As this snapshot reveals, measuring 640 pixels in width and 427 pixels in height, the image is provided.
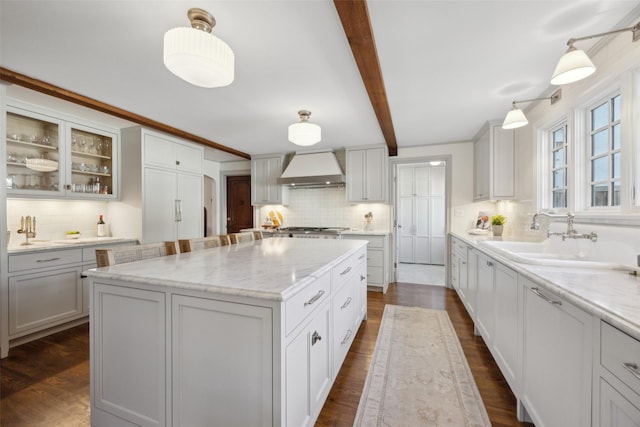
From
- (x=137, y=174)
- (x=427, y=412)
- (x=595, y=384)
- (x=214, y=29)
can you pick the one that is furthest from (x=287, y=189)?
(x=595, y=384)

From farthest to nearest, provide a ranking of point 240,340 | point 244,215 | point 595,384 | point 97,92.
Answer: point 244,215
point 97,92
point 240,340
point 595,384

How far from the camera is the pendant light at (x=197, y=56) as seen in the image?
4.02 feet

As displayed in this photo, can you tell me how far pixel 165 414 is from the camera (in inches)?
47.2

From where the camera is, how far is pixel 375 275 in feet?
13.1

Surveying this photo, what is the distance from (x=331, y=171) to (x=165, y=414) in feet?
12.0

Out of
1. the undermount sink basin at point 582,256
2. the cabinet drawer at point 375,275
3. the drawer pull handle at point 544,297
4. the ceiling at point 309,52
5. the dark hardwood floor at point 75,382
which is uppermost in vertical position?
the ceiling at point 309,52

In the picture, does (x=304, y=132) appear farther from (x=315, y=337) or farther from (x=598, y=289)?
(x=598, y=289)

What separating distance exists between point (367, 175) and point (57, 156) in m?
4.00

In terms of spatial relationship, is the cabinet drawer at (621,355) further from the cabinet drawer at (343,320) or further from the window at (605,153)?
the window at (605,153)

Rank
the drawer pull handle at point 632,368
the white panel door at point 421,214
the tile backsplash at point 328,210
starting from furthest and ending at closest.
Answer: the white panel door at point 421,214 < the tile backsplash at point 328,210 < the drawer pull handle at point 632,368

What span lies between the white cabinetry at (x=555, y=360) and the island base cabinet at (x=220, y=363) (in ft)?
3.81

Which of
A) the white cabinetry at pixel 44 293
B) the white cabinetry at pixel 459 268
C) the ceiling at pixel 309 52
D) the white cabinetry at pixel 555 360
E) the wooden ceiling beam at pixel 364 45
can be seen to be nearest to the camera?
the white cabinetry at pixel 555 360

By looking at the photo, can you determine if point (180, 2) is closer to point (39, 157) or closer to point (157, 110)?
point (157, 110)

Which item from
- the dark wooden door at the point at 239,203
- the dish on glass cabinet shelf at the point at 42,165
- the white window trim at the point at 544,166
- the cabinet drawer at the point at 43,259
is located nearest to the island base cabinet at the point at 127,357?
the cabinet drawer at the point at 43,259
